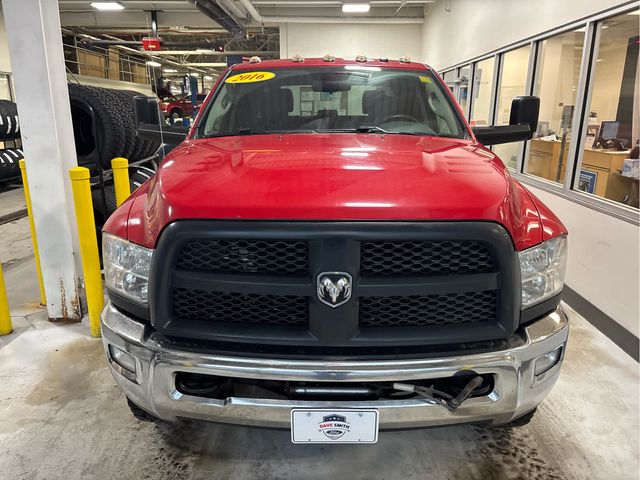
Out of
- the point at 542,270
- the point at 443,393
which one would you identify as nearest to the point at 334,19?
the point at 542,270

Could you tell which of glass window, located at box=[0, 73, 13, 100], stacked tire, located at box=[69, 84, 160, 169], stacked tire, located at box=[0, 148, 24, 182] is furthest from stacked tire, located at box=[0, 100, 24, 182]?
glass window, located at box=[0, 73, 13, 100]

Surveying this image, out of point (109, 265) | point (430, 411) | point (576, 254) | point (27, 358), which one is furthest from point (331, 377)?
point (576, 254)

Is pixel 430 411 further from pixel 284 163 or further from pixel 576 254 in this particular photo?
pixel 576 254

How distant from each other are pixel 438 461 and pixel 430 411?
0.71 meters

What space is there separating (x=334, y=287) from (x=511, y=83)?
616cm

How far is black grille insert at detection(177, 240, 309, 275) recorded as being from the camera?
1401 mm

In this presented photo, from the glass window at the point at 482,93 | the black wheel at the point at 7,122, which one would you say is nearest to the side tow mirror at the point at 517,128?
the glass window at the point at 482,93

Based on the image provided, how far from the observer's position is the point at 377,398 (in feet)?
4.84

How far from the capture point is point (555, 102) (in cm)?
562

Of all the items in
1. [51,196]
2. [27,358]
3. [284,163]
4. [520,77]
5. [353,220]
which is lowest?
[27,358]

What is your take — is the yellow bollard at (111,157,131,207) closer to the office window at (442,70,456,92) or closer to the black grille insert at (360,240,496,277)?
the black grille insert at (360,240,496,277)

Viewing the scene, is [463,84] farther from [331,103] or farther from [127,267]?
[127,267]

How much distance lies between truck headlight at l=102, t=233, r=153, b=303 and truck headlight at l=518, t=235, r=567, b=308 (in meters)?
1.23

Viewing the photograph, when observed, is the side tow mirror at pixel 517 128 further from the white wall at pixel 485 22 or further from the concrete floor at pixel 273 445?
the white wall at pixel 485 22
